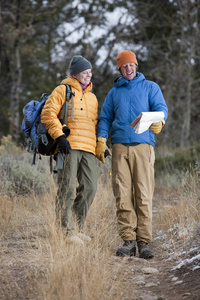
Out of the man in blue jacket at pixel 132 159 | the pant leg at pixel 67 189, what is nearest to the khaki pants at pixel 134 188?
the man in blue jacket at pixel 132 159

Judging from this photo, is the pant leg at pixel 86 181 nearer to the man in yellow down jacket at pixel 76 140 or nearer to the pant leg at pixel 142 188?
the man in yellow down jacket at pixel 76 140

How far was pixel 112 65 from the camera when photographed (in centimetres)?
1490

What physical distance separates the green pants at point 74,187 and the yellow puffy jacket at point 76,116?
0.12 metres

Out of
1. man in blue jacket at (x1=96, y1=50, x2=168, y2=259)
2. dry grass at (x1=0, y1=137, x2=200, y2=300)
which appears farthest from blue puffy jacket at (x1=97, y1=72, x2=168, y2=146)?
dry grass at (x1=0, y1=137, x2=200, y2=300)

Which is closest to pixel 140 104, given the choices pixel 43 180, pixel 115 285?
pixel 115 285

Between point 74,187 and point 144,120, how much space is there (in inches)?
41.0

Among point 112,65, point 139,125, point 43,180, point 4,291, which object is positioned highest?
point 112,65

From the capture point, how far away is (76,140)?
4.27 metres

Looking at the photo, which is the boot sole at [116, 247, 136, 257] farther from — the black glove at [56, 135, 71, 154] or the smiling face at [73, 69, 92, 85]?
the smiling face at [73, 69, 92, 85]

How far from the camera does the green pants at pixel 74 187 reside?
4.25 m

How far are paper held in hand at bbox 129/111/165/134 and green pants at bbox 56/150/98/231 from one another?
0.68 metres

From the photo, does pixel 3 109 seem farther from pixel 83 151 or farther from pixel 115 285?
pixel 115 285

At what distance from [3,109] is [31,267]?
17.8m

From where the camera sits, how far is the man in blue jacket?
13.7 feet
